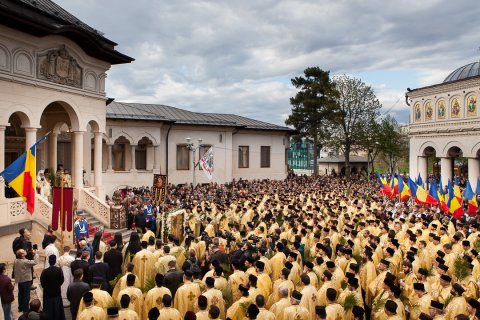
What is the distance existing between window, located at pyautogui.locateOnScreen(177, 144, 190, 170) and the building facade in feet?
58.3

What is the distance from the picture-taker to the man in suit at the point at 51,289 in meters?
8.95

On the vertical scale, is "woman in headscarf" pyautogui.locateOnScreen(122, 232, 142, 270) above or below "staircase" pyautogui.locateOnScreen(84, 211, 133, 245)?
above

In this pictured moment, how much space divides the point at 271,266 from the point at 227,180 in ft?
78.9

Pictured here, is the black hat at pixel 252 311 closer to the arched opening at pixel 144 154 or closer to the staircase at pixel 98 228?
the staircase at pixel 98 228

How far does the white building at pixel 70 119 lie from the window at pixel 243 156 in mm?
3896

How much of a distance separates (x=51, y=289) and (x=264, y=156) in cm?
2957

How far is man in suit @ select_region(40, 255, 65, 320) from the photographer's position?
29.4ft

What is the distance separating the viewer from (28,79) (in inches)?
629

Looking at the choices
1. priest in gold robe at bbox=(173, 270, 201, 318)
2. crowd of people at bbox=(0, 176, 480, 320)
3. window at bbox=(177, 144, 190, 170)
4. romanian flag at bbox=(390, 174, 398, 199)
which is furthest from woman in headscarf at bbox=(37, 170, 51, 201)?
romanian flag at bbox=(390, 174, 398, 199)

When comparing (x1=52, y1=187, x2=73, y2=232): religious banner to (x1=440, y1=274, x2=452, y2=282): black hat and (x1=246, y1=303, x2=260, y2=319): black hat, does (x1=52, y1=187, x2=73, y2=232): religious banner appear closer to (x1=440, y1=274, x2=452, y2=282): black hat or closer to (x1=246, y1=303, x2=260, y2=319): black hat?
(x1=246, y1=303, x2=260, y2=319): black hat

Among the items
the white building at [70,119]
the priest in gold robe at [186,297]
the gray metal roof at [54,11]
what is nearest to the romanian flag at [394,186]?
the white building at [70,119]

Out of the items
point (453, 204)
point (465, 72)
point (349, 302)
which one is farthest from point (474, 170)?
point (349, 302)

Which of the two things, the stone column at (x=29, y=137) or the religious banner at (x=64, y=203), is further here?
the stone column at (x=29, y=137)

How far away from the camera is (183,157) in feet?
106
